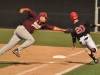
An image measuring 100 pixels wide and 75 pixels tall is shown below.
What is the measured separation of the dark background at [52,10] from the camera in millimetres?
31844

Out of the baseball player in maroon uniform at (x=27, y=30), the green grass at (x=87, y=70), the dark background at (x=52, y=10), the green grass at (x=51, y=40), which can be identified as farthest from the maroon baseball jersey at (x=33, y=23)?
the dark background at (x=52, y=10)

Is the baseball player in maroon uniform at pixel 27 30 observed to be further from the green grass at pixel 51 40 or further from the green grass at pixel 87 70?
the green grass at pixel 51 40

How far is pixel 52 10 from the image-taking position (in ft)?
109

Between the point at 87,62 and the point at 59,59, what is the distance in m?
1.26

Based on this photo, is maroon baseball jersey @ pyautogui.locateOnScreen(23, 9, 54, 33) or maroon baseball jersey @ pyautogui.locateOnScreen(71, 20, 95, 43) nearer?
maroon baseball jersey @ pyautogui.locateOnScreen(23, 9, 54, 33)

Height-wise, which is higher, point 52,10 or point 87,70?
point 87,70

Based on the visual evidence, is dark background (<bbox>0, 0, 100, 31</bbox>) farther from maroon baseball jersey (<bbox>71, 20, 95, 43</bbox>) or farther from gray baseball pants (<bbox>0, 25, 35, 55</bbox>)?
gray baseball pants (<bbox>0, 25, 35, 55</bbox>)

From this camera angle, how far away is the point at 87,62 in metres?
11.5

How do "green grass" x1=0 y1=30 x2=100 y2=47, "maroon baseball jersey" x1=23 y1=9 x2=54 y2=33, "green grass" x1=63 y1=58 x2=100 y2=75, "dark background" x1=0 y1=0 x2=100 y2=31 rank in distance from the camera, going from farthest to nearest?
"dark background" x1=0 y1=0 x2=100 y2=31, "green grass" x1=0 y1=30 x2=100 y2=47, "maroon baseball jersey" x1=23 y1=9 x2=54 y2=33, "green grass" x1=63 y1=58 x2=100 y2=75

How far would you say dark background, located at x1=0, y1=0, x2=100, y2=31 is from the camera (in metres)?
31.8

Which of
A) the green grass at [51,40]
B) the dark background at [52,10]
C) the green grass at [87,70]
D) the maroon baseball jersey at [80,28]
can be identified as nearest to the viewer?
the green grass at [87,70]

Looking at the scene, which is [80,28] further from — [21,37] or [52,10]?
[52,10]

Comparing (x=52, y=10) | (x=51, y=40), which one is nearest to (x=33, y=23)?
(x=51, y=40)

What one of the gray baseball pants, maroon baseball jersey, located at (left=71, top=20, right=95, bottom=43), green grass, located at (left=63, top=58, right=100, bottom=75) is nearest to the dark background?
maroon baseball jersey, located at (left=71, top=20, right=95, bottom=43)
